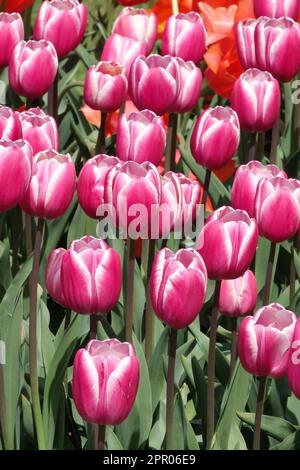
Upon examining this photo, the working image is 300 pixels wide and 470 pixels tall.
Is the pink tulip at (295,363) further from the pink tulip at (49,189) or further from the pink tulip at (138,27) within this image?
the pink tulip at (138,27)

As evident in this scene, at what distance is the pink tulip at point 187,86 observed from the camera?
5.88ft

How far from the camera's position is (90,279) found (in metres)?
1.29

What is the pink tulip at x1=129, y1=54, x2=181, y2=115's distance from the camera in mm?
1707

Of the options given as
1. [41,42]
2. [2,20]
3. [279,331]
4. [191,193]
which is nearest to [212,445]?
[279,331]

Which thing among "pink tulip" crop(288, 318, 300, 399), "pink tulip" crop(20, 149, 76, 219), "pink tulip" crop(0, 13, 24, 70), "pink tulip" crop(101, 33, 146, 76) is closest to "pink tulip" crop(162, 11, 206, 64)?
"pink tulip" crop(101, 33, 146, 76)

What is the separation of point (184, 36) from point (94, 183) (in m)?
0.57

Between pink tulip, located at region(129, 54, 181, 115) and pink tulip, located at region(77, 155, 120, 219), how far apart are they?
0.24 meters

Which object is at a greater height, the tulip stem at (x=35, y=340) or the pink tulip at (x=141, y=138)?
the pink tulip at (x=141, y=138)

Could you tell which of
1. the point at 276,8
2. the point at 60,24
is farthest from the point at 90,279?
the point at 276,8

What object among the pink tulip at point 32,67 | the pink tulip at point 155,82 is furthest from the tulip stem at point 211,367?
the pink tulip at point 32,67

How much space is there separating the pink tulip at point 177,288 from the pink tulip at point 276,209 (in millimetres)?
199

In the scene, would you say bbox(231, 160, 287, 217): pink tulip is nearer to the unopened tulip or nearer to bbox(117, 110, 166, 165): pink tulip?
bbox(117, 110, 166, 165): pink tulip

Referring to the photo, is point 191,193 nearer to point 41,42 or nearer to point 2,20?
point 41,42

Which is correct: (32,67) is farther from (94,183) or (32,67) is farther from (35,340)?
(35,340)
